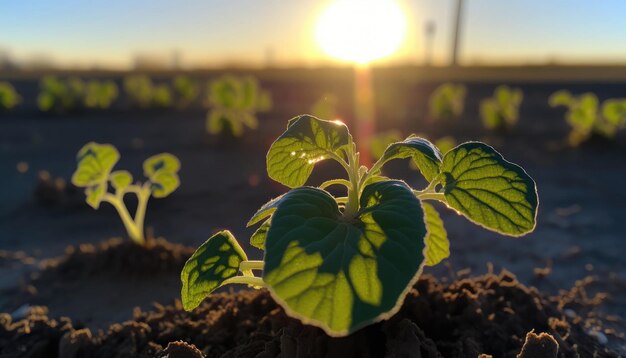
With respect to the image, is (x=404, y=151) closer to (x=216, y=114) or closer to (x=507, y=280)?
(x=507, y=280)

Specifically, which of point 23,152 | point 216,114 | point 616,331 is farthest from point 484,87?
point 616,331

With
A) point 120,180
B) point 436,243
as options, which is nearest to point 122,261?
point 120,180

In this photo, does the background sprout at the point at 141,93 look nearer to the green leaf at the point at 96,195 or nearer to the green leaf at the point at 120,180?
the green leaf at the point at 120,180

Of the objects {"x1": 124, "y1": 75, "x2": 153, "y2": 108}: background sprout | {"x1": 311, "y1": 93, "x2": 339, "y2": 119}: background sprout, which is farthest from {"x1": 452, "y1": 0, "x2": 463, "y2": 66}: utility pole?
{"x1": 124, "y1": 75, "x2": 153, "y2": 108}: background sprout

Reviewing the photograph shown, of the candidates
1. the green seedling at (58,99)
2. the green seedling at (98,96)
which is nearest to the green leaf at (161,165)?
the green seedling at (58,99)

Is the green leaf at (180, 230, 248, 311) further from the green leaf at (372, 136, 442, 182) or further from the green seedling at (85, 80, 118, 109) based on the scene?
the green seedling at (85, 80, 118, 109)
